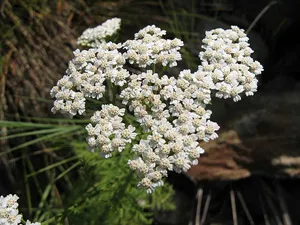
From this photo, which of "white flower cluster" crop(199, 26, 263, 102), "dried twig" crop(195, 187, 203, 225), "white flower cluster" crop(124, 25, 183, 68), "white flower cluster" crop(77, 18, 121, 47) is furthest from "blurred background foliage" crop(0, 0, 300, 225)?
"white flower cluster" crop(199, 26, 263, 102)

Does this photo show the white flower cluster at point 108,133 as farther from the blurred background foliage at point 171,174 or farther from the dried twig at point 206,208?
the dried twig at point 206,208

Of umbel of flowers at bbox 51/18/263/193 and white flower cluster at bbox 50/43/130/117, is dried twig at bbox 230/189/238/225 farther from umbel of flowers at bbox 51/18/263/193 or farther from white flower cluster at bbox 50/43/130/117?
white flower cluster at bbox 50/43/130/117

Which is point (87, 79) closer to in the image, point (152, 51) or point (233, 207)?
point (152, 51)

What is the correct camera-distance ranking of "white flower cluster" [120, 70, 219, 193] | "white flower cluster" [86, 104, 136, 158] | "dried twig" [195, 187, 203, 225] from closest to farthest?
"white flower cluster" [120, 70, 219, 193]
"white flower cluster" [86, 104, 136, 158]
"dried twig" [195, 187, 203, 225]

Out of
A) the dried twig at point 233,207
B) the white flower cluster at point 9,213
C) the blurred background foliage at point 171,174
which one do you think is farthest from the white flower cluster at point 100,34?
the dried twig at point 233,207

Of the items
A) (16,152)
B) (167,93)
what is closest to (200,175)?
(167,93)

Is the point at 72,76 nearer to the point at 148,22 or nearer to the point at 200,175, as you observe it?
A: the point at 200,175
